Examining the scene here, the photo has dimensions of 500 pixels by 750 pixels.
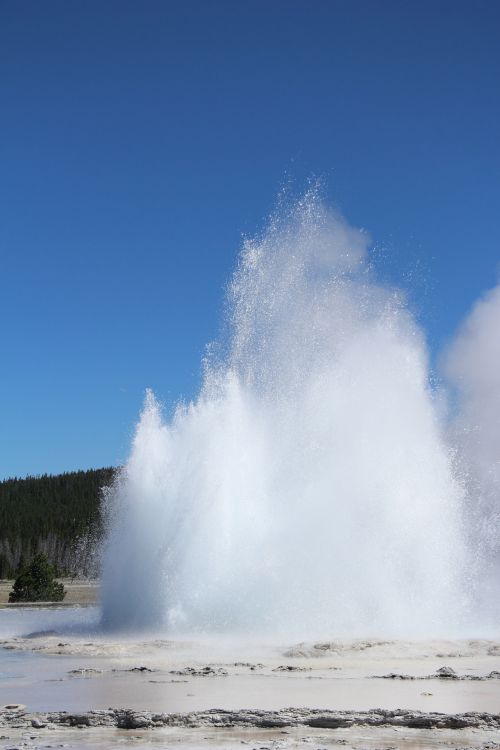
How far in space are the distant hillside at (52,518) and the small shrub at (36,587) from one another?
3116 cm

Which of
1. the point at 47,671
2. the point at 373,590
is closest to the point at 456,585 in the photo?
the point at 373,590

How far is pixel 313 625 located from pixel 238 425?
602 centimetres

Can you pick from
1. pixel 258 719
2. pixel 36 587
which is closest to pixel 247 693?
pixel 258 719

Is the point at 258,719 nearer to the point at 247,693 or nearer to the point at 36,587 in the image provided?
the point at 247,693

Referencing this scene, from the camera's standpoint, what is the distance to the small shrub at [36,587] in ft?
146

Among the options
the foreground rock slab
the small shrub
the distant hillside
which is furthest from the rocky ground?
the distant hillside

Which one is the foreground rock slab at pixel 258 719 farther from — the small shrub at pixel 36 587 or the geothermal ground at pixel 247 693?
the small shrub at pixel 36 587

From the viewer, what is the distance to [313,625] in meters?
22.1


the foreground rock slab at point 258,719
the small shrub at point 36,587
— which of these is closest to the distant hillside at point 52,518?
the small shrub at point 36,587

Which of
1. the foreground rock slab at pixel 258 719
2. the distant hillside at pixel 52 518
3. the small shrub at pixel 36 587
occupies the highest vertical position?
the distant hillside at pixel 52 518

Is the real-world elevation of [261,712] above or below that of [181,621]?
below

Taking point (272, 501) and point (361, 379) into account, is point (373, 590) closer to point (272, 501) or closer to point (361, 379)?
point (272, 501)

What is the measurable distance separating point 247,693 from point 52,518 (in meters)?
106

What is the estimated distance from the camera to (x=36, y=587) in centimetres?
4453
